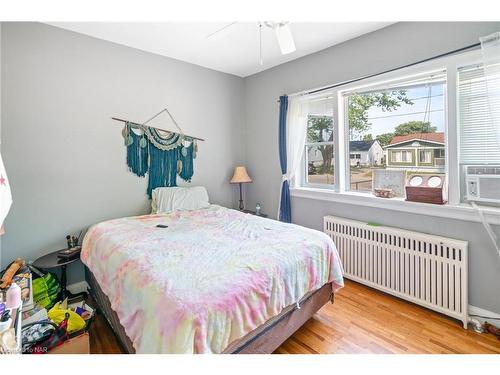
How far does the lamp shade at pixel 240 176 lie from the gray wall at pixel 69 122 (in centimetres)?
109

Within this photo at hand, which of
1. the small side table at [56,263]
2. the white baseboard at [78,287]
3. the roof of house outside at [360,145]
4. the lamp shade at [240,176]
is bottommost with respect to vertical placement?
the white baseboard at [78,287]

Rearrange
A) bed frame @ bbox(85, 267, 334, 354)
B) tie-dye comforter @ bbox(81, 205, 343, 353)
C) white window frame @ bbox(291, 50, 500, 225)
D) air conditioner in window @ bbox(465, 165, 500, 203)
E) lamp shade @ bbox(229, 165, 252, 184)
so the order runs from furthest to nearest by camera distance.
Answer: lamp shade @ bbox(229, 165, 252, 184) → white window frame @ bbox(291, 50, 500, 225) → air conditioner in window @ bbox(465, 165, 500, 203) → bed frame @ bbox(85, 267, 334, 354) → tie-dye comforter @ bbox(81, 205, 343, 353)

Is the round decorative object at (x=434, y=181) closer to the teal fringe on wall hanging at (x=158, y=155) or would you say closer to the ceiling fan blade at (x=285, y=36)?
the ceiling fan blade at (x=285, y=36)

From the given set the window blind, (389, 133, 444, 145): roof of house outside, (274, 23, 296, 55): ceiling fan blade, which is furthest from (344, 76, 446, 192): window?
(274, 23, 296, 55): ceiling fan blade

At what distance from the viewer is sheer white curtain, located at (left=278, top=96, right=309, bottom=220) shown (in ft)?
10.2

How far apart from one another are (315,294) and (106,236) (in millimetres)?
1762

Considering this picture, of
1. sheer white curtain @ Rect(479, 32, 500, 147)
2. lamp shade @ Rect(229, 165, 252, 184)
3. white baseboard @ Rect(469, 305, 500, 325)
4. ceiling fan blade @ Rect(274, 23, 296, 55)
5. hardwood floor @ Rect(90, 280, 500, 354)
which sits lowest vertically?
hardwood floor @ Rect(90, 280, 500, 354)

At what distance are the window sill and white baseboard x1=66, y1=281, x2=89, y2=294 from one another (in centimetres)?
256

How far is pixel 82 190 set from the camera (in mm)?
2541

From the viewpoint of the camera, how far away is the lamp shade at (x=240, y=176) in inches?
141

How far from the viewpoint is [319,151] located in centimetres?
317

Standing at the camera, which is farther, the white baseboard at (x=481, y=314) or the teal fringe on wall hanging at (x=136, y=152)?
the teal fringe on wall hanging at (x=136, y=152)

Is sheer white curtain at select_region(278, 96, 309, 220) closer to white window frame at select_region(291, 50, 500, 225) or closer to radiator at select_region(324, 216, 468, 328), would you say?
white window frame at select_region(291, 50, 500, 225)

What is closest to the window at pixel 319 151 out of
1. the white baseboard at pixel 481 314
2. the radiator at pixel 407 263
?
the radiator at pixel 407 263
